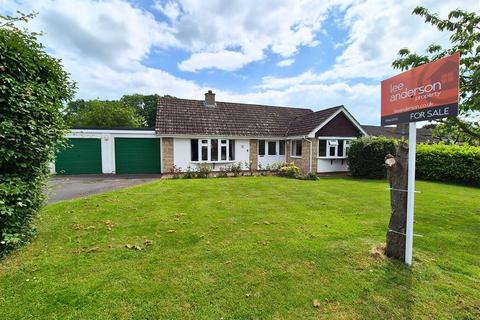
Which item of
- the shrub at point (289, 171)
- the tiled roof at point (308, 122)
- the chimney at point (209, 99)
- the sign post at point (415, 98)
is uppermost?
the chimney at point (209, 99)

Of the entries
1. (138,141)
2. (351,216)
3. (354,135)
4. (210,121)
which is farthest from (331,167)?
(138,141)

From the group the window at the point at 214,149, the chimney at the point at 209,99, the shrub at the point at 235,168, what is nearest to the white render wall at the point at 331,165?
the shrub at the point at 235,168

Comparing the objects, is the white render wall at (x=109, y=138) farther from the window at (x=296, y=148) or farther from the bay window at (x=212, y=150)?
the window at (x=296, y=148)

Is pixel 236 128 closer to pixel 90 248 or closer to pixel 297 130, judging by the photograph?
pixel 297 130

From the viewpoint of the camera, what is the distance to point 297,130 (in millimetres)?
17141

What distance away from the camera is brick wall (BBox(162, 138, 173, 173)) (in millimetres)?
15177

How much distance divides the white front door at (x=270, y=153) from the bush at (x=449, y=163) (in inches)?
348

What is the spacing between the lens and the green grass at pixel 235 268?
8.96ft

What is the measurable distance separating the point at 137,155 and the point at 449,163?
1900cm

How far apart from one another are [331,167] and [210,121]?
8883 mm

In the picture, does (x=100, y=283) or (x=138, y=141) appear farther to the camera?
(x=138, y=141)

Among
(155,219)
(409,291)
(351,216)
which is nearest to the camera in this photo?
(409,291)

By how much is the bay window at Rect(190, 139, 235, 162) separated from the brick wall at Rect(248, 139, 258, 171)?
135 centimetres

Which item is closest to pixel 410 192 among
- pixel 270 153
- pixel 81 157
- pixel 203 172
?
pixel 203 172
